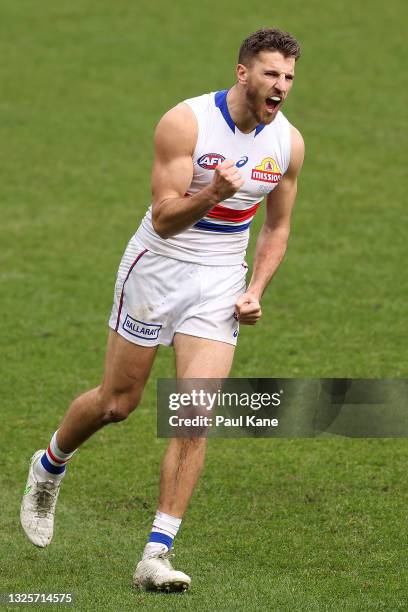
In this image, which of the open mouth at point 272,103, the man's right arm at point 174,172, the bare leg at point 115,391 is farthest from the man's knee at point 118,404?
the open mouth at point 272,103

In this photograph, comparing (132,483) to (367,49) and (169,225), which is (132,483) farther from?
(367,49)

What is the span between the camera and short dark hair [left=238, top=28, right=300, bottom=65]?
6566 mm

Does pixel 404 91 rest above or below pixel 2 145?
above

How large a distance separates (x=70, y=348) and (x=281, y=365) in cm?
163

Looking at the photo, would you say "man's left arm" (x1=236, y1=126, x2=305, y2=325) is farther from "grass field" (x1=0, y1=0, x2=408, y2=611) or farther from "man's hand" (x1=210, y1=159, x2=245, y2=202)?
Answer: "grass field" (x1=0, y1=0, x2=408, y2=611)

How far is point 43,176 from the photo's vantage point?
1571cm

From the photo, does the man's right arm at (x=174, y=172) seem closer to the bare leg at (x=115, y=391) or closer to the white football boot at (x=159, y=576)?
the bare leg at (x=115, y=391)

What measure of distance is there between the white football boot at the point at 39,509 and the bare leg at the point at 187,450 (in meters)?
0.76

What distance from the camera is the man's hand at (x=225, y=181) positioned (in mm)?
6125

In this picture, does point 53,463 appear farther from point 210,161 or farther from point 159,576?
point 210,161

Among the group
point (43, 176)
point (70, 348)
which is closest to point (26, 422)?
point (70, 348)

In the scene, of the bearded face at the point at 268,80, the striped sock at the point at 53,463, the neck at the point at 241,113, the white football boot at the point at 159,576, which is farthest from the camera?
the striped sock at the point at 53,463

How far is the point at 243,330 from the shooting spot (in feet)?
36.9

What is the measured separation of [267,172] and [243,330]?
4489mm
